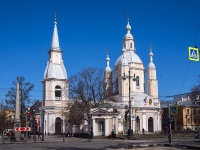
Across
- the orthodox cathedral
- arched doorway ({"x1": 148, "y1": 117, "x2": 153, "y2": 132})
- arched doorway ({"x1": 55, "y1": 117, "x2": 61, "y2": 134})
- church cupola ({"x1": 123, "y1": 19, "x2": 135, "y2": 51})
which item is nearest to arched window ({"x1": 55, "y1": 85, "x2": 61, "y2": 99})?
the orthodox cathedral

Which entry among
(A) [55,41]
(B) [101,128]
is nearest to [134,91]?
(A) [55,41]

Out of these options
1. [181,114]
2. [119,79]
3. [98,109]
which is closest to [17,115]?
[98,109]

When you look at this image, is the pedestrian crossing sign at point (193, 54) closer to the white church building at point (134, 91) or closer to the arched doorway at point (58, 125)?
the white church building at point (134, 91)

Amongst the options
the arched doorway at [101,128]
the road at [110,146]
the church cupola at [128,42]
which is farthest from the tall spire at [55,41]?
the road at [110,146]

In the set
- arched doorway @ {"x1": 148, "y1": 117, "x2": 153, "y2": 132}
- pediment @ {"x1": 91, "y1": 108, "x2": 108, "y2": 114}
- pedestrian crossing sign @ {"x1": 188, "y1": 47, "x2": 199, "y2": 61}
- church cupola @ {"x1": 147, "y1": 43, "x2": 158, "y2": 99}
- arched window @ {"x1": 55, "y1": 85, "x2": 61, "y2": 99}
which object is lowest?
arched doorway @ {"x1": 148, "y1": 117, "x2": 153, "y2": 132}

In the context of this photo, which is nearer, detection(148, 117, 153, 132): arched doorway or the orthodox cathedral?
the orthodox cathedral

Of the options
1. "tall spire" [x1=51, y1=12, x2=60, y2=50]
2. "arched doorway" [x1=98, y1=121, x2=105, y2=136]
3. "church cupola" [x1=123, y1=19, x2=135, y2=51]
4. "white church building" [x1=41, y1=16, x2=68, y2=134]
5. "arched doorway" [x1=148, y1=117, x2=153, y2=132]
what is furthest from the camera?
"church cupola" [x1=123, y1=19, x2=135, y2=51]

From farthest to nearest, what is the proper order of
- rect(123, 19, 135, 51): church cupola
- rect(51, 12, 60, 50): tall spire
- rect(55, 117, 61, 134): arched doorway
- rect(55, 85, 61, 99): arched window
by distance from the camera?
rect(123, 19, 135, 51): church cupola → rect(51, 12, 60, 50): tall spire → rect(55, 85, 61, 99): arched window → rect(55, 117, 61, 134): arched doorway

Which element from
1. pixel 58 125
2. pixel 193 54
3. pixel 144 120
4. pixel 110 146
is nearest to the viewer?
pixel 193 54

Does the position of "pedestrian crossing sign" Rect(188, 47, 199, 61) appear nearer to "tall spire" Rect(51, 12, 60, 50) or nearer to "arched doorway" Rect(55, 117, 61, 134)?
"arched doorway" Rect(55, 117, 61, 134)

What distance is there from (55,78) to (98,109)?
83.4 feet

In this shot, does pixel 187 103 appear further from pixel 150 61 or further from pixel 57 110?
pixel 57 110

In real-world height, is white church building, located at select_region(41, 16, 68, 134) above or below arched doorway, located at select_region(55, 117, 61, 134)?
above

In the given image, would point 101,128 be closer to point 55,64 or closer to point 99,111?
point 99,111
